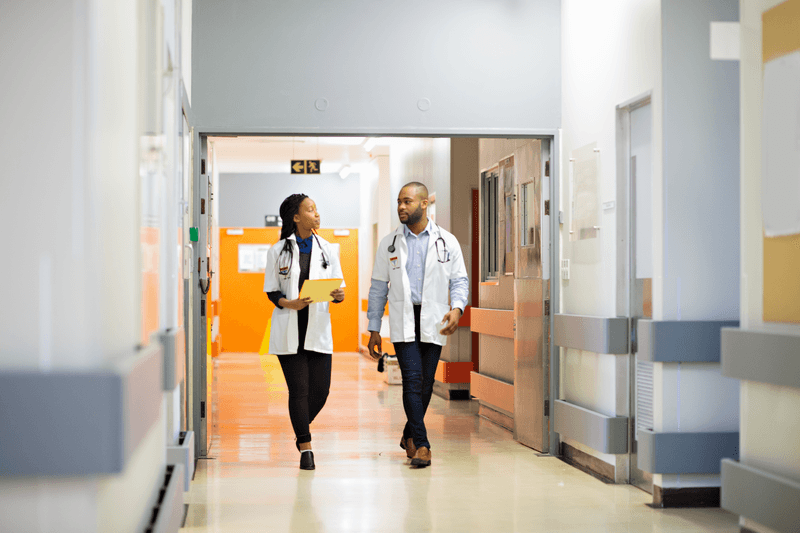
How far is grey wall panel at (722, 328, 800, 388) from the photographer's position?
2771mm

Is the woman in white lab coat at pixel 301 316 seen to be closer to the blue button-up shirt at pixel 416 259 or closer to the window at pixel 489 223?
the blue button-up shirt at pixel 416 259

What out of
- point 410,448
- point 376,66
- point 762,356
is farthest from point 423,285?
point 762,356

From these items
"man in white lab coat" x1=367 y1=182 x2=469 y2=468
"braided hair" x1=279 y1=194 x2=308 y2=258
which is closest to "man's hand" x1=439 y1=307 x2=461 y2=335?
"man in white lab coat" x1=367 y1=182 x2=469 y2=468

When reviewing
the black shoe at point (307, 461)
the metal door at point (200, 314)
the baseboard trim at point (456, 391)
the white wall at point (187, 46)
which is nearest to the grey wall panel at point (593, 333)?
the black shoe at point (307, 461)

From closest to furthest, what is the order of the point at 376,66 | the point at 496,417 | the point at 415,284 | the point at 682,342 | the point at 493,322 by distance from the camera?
the point at 682,342 < the point at 415,284 < the point at 376,66 < the point at 496,417 < the point at 493,322

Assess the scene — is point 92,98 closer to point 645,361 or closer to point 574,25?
point 645,361

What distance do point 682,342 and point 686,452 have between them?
562mm

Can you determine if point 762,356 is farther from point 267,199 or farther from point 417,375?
point 267,199

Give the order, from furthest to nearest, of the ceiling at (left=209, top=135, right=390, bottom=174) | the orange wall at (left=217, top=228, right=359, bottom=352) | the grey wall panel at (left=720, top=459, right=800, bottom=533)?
1. the orange wall at (left=217, top=228, right=359, bottom=352)
2. the ceiling at (left=209, top=135, right=390, bottom=174)
3. the grey wall panel at (left=720, top=459, right=800, bottom=533)

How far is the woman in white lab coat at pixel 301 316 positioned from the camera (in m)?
5.04

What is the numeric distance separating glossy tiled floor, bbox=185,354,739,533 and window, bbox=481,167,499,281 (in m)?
1.48

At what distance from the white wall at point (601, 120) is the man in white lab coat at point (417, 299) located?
0.82m

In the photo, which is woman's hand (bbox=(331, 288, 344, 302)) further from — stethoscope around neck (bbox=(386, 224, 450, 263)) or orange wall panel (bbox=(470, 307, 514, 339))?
orange wall panel (bbox=(470, 307, 514, 339))

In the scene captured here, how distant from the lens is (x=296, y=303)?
198 inches
